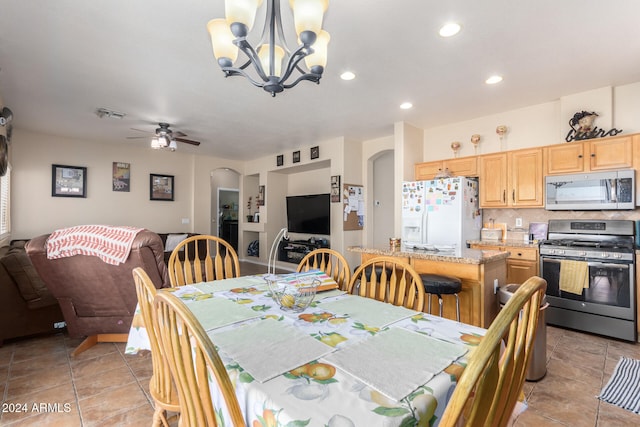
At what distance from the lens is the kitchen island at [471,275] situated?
7.84ft

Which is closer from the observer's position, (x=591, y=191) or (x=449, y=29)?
(x=449, y=29)

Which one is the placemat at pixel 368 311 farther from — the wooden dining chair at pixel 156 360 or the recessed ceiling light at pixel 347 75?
the recessed ceiling light at pixel 347 75

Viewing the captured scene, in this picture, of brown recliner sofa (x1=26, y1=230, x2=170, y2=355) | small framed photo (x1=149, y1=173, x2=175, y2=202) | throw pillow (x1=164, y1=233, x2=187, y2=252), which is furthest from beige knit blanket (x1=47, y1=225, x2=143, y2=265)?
small framed photo (x1=149, y1=173, x2=175, y2=202)

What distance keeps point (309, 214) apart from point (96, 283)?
4330mm

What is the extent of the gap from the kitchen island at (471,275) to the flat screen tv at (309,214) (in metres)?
3.39

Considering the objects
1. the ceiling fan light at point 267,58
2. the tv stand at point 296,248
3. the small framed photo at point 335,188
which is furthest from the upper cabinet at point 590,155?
the tv stand at point 296,248

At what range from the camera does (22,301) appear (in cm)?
276

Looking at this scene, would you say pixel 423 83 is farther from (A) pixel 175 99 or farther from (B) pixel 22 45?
(B) pixel 22 45

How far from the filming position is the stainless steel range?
115 inches

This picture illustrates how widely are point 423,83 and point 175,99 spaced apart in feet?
9.09

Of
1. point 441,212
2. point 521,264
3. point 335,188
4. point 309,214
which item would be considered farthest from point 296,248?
point 521,264

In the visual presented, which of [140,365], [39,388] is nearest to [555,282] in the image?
[140,365]

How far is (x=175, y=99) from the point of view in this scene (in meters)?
3.59

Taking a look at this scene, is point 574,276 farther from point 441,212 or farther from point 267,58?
point 267,58
